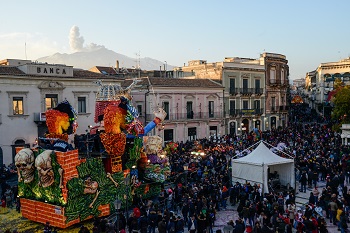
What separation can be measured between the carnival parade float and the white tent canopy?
415 centimetres

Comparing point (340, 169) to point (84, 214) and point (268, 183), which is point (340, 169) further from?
point (84, 214)

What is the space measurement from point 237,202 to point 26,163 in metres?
9.97

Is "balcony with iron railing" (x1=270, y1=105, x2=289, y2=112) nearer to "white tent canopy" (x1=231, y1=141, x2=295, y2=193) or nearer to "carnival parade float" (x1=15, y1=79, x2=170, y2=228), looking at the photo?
"white tent canopy" (x1=231, y1=141, x2=295, y2=193)

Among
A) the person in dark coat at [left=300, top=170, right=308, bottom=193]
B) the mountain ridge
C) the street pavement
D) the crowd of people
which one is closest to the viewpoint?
the crowd of people

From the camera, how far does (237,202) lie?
18.5m

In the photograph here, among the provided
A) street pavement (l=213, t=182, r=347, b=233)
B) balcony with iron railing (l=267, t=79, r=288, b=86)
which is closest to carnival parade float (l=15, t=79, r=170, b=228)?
street pavement (l=213, t=182, r=347, b=233)

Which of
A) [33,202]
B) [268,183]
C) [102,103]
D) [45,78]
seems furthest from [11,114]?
[268,183]

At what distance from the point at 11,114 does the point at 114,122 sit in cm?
1332

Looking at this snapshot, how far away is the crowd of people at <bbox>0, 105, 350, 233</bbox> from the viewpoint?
13.1 m

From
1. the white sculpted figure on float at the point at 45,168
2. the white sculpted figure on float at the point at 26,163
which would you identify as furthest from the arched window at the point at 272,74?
the white sculpted figure on float at the point at 45,168

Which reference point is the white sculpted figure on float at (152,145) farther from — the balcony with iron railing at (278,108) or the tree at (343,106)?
the balcony with iron railing at (278,108)

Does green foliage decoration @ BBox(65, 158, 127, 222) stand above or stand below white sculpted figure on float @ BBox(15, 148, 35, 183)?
below

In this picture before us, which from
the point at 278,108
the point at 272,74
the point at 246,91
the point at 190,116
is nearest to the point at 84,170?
the point at 190,116

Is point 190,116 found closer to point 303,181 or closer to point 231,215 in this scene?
point 303,181
